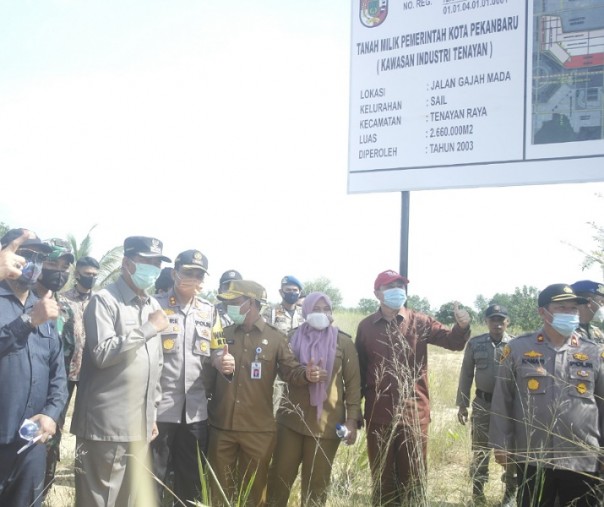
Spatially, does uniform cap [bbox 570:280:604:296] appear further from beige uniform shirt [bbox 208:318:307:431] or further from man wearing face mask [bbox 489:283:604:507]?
beige uniform shirt [bbox 208:318:307:431]

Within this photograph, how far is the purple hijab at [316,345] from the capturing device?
4.71 m

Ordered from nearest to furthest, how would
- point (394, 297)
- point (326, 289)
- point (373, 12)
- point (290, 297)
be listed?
point (394, 297) < point (373, 12) < point (290, 297) < point (326, 289)

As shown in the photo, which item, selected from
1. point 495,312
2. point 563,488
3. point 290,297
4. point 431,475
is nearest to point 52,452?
point 431,475

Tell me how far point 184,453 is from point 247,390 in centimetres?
64

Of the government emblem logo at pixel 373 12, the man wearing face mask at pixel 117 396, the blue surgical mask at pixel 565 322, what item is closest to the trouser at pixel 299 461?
the man wearing face mask at pixel 117 396

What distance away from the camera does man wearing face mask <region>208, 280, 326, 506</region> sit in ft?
14.8

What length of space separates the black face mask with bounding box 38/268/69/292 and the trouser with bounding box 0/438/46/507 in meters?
1.26

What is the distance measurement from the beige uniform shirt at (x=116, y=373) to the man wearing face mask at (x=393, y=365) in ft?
5.52

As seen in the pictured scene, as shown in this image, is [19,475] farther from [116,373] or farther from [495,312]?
[495,312]

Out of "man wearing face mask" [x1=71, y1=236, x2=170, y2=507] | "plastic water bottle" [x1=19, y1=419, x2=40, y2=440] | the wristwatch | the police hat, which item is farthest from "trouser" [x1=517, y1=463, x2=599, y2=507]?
the wristwatch

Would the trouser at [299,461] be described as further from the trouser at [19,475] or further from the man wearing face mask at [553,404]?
the trouser at [19,475]

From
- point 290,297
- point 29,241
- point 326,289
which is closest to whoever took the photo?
point 29,241

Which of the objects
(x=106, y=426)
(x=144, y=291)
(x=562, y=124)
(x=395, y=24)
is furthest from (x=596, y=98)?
(x=106, y=426)

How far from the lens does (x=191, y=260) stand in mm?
4680
